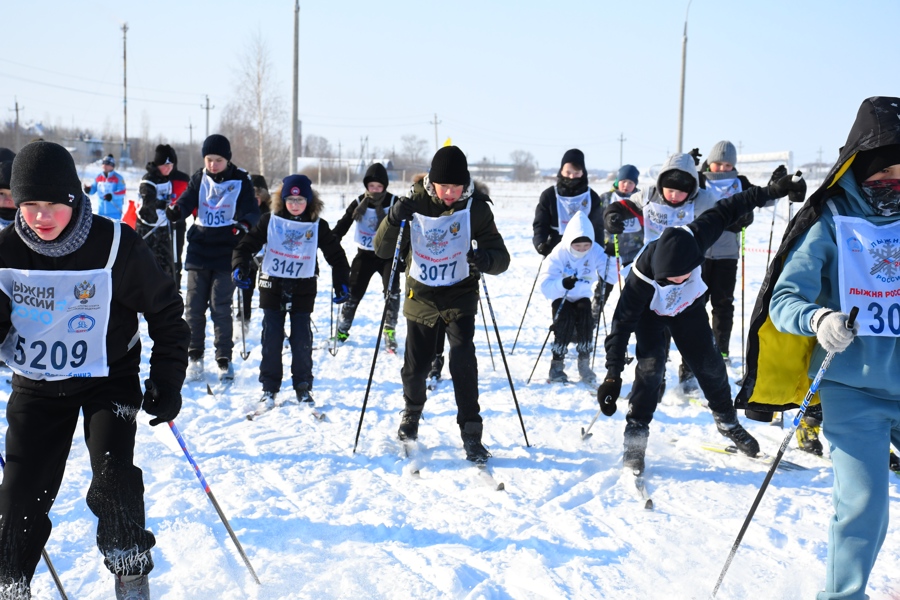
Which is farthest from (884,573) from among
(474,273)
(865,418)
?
(474,273)

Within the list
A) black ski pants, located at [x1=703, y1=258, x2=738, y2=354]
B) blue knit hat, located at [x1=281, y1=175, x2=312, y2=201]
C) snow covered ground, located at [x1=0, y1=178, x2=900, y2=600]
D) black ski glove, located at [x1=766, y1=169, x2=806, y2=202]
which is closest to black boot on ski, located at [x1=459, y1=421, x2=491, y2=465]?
snow covered ground, located at [x1=0, y1=178, x2=900, y2=600]

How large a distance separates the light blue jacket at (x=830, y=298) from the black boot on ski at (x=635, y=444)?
183 cm

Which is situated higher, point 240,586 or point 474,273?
point 474,273

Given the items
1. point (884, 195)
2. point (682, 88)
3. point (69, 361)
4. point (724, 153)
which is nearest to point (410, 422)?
point (69, 361)

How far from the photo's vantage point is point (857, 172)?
9.35 ft

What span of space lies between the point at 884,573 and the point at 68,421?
3719 millimetres

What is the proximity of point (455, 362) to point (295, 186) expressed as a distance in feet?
7.72

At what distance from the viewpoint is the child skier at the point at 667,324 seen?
4.35 m

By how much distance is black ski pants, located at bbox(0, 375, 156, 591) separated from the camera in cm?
259

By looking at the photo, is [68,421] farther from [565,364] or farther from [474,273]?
[565,364]

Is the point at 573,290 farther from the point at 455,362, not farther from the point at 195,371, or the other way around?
the point at 195,371

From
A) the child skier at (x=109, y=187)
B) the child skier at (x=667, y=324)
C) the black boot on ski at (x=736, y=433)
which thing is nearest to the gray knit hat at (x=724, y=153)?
the child skier at (x=667, y=324)

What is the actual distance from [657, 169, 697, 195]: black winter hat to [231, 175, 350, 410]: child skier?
2712 mm

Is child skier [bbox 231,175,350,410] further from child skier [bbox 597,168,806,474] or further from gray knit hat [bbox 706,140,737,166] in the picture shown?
gray knit hat [bbox 706,140,737,166]
